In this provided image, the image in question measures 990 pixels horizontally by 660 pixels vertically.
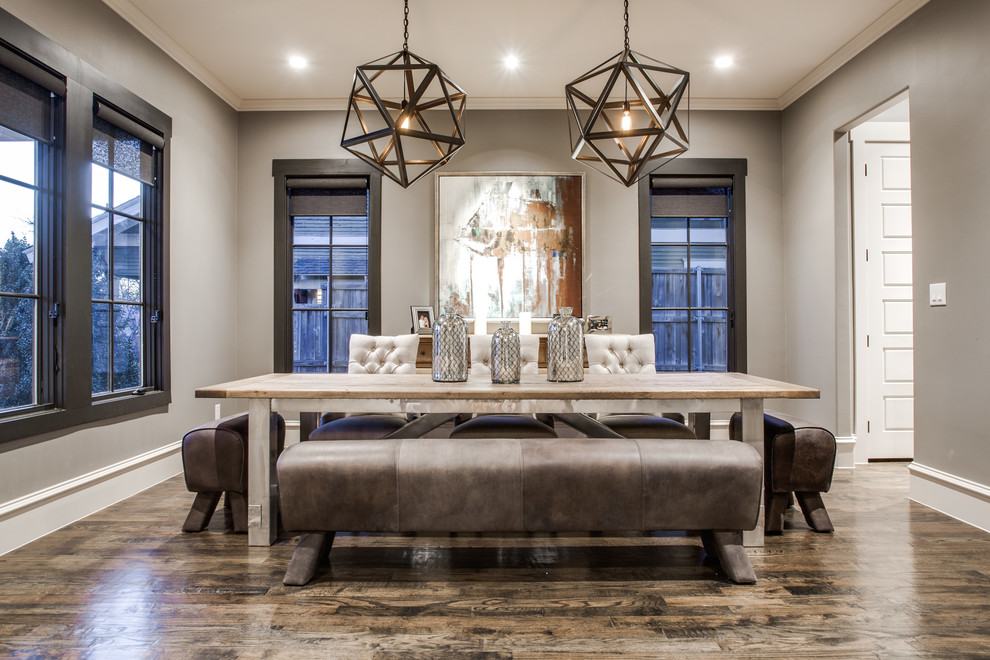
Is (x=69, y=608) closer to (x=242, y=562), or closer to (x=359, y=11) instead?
(x=242, y=562)

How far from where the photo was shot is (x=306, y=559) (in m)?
1.80

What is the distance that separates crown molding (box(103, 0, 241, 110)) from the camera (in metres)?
2.87

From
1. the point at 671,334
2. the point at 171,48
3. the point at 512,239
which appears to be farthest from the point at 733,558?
the point at 171,48

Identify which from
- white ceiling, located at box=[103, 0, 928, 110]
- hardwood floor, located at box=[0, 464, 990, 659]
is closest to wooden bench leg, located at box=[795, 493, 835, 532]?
hardwood floor, located at box=[0, 464, 990, 659]

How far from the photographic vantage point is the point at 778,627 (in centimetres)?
151

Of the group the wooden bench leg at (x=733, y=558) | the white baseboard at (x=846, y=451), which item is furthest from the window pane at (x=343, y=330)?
the white baseboard at (x=846, y=451)

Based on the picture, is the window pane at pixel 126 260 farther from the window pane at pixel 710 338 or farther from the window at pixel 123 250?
the window pane at pixel 710 338

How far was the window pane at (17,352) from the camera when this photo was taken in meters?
2.25

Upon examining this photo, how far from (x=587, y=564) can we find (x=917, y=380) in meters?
2.34

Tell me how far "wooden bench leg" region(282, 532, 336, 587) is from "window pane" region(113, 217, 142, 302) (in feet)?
6.90

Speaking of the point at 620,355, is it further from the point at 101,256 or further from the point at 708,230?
the point at 101,256

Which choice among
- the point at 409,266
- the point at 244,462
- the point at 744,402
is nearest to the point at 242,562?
the point at 244,462

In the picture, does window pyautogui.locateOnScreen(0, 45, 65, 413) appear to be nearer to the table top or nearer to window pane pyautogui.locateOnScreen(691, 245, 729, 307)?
the table top

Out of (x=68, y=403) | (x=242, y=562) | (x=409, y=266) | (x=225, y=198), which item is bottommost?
(x=242, y=562)
